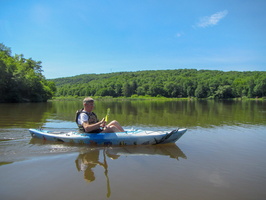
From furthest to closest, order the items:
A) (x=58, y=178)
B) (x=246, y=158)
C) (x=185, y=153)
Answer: (x=185, y=153)
(x=246, y=158)
(x=58, y=178)

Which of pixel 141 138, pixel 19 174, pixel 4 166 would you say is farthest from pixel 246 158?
pixel 4 166

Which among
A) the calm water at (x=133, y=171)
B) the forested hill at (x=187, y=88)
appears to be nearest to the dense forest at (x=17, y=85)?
the calm water at (x=133, y=171)

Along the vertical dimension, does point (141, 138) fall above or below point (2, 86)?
below

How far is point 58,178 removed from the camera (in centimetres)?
491

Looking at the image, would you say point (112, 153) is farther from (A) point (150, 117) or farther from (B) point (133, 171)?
(A) point (150, 117)

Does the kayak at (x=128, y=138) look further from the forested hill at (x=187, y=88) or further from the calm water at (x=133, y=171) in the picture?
the forested hill at (x=187, y=88)

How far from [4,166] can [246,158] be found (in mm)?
7094

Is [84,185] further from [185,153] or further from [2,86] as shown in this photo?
[2,86]

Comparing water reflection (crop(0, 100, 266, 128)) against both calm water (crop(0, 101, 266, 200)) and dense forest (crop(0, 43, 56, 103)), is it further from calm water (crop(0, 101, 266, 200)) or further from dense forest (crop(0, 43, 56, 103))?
dense forest (crop(0, 43, 56, 103))

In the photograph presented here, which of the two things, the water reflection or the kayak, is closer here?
the kayak

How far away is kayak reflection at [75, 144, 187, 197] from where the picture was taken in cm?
573

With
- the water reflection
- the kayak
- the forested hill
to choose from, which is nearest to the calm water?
the kayak

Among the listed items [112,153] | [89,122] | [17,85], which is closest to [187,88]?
[17,85]

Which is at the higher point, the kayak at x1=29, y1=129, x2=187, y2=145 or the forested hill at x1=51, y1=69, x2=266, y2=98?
the forested hill at x1=51, y1=69, x2=266, y2=98
